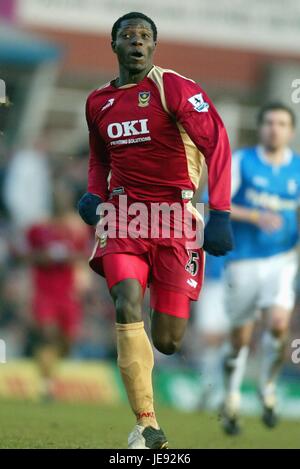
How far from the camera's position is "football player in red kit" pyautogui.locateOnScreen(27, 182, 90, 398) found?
15.2m

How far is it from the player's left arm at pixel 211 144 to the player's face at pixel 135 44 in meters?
0.22

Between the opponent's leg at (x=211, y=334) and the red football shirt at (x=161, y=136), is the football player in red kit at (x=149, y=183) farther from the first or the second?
the opponent's leg at (x=211, y=334)

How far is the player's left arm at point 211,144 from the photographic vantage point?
26.0 feet

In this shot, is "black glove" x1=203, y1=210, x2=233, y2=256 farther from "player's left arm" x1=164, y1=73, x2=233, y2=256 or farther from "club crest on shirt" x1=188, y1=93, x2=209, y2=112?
"club crest on shirt" x1=188, y1=93, x2=209, y2=112

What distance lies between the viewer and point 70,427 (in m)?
10.5

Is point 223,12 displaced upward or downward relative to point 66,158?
upward

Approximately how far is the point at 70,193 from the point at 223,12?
6774 mm

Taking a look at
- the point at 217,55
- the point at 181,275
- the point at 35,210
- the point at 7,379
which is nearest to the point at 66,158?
the point at 35,210

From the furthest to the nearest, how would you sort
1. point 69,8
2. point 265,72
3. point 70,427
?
1. point 265,72
2. point 69,8
3. point 70,427

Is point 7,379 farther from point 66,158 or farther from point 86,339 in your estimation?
point 66,158

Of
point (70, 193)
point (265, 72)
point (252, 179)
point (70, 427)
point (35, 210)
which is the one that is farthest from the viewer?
point (265, 72)

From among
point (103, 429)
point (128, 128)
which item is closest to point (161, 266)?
point (128, 128)

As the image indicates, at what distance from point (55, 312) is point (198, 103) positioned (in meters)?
7.77

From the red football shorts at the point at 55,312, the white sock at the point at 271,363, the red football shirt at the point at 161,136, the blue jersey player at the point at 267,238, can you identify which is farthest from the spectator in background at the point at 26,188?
the red football shirt at the point at 161,136
